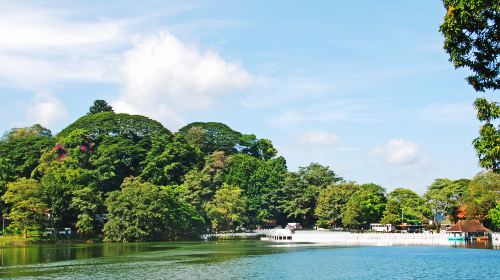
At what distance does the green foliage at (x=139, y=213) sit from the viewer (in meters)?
73.2

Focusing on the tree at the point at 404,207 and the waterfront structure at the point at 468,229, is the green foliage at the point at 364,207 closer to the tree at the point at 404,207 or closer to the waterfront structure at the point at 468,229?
the tree at the point at 404,207

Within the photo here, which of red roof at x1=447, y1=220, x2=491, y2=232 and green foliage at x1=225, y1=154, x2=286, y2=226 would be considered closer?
red roof at x1=447, y1=220, x2=491, y2=232

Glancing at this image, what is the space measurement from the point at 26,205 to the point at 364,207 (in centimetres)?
4728

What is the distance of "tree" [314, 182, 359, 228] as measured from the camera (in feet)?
281

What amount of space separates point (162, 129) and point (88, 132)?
13944 millimetres

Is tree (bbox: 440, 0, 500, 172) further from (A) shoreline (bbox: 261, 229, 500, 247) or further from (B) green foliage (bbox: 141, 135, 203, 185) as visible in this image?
(B) green foliage (bbox: 141, 135, 203, 185)

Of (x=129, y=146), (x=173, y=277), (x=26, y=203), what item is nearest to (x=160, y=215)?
(x=26, y=203)

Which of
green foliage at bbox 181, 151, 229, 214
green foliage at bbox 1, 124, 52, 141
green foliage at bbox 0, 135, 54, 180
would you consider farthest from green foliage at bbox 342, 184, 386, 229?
green foliage at bbox 1, 124, 52, 141

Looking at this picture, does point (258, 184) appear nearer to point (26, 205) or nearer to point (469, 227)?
point (469, 227)

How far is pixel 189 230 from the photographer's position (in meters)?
82.6

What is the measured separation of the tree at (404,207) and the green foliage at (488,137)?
69423 millimetres

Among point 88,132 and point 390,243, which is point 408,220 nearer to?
point 390,243

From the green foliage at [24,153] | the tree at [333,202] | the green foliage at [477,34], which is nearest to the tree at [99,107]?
the green foliage at [24,153]

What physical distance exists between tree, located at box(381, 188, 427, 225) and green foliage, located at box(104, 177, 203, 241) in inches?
1254
